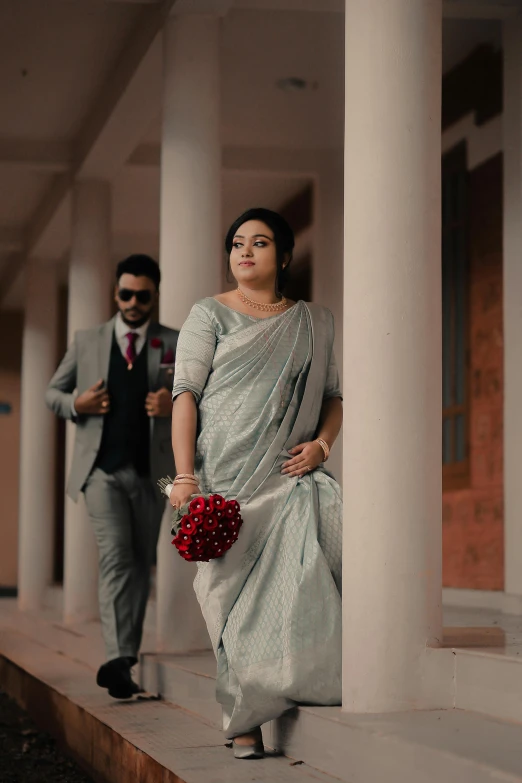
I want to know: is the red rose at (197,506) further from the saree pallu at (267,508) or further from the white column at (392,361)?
the white column at (392,361)

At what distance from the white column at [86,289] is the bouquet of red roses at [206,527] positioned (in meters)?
6.28

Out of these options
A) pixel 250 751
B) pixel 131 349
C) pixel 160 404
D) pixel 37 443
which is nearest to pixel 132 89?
pixel 131 349

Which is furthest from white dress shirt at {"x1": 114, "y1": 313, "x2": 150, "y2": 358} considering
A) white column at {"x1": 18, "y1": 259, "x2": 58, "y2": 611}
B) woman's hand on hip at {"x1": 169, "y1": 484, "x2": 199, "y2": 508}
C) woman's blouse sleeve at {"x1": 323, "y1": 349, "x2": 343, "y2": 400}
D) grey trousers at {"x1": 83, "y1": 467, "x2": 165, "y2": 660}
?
white column at {"x1": 18, "y1": 259, "x2": 58, "y2": 611}

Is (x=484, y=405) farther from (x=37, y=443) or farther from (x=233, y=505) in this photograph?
(x=37, y=443)

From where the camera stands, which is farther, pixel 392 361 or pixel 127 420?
pixel 127 420

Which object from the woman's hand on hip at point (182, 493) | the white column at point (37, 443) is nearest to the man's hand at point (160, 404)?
the woman's hand on hip at point (182, 493)

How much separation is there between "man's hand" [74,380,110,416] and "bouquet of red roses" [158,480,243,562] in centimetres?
181

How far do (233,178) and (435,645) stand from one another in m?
7.84

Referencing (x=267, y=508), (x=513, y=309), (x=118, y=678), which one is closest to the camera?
(x=267, y=508)

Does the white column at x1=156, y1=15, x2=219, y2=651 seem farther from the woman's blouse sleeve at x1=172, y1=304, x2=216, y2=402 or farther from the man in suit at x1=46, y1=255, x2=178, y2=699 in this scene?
the woman's blouse sleeve at x1=172, y1=304, x2=216, y2=402

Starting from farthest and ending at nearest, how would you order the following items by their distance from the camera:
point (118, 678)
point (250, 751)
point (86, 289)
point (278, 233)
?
point (86, 289) < point (118, 678) < point (278, 233) < point (250, 751)

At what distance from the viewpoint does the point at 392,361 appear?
3.62 metres

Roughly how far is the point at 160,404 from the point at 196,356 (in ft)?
4.49

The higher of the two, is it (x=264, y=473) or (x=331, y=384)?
(x=331, y=384)
